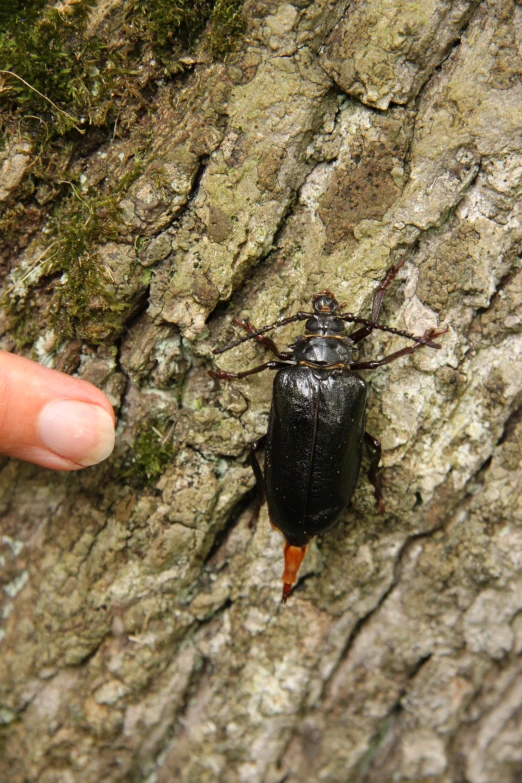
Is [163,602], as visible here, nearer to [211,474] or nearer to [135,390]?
[211,474]

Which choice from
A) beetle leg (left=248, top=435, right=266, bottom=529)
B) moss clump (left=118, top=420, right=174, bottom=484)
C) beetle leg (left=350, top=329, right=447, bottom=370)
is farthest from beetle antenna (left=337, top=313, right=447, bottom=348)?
moss clump (left=118, top=420, right=174, bottom=484)

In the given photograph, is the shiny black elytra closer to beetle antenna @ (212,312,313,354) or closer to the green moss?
beetle antenna @ (212,312,313,354)

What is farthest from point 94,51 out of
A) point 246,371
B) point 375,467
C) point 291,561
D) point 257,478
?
point 291,561

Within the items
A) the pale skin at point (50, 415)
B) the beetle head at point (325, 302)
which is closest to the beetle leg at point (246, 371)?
the beetle head at point (325, 302)

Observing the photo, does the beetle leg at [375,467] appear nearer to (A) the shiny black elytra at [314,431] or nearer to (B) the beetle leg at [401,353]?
(A) the shiny black elytra at [314,431]

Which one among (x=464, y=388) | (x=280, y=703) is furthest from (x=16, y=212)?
(x=280, y=703)

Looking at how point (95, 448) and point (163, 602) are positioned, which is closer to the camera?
point (95, 448)

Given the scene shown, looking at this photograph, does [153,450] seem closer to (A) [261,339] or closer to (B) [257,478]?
(B) [257,478]
